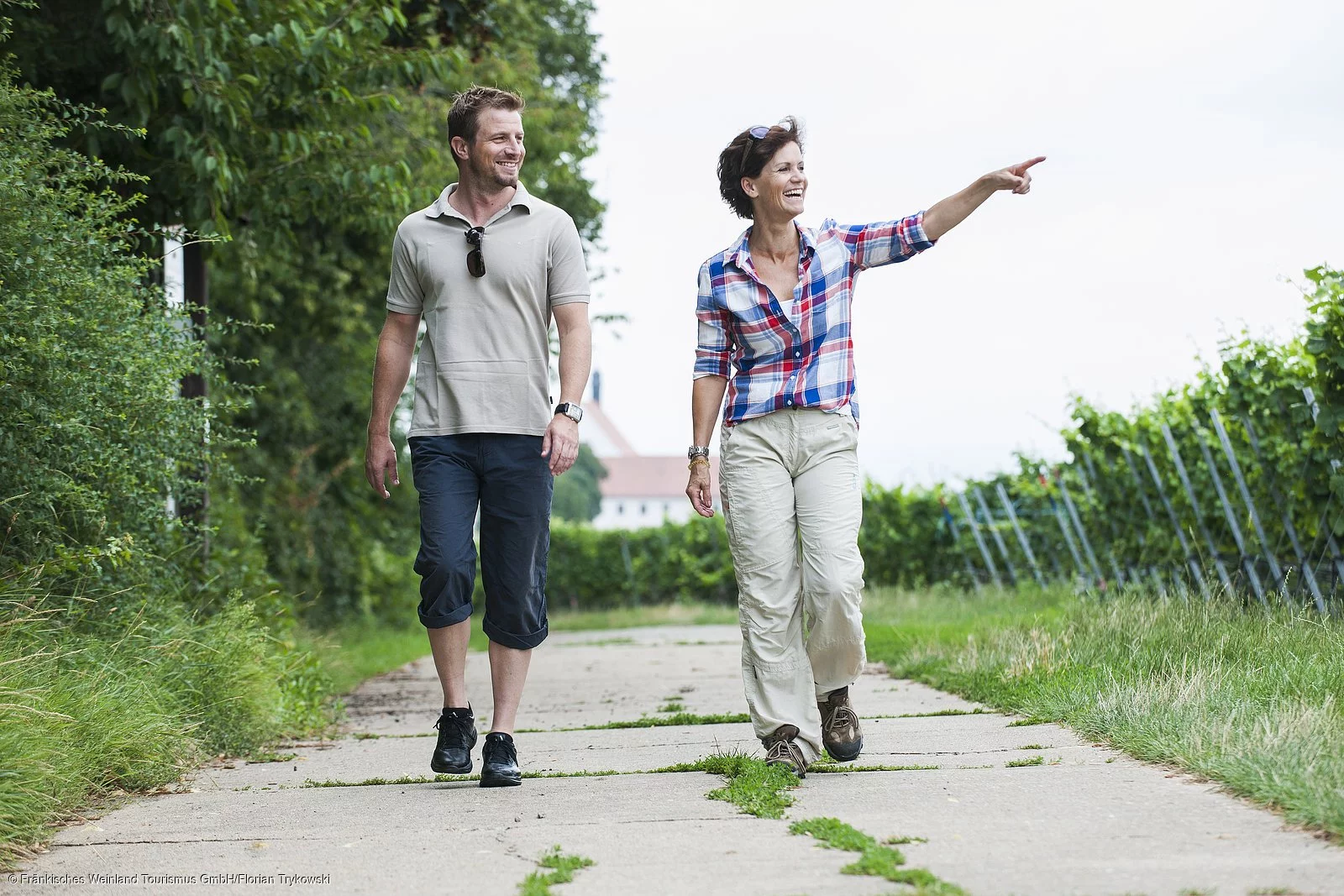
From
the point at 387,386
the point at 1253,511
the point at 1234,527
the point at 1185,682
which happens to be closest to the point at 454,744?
the point at 387,386

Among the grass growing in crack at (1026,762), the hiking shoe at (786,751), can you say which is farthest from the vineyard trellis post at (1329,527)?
the hiking shoe at (786,751)

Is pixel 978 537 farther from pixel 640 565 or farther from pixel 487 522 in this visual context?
pixel 487 522

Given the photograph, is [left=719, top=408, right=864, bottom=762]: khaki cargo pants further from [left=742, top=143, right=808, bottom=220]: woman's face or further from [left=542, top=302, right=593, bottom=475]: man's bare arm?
[left=742, top=143, right=808, bottom=220]: woman's face

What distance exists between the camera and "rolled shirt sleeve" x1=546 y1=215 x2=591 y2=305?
181 inches

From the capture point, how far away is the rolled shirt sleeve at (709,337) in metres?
4.66

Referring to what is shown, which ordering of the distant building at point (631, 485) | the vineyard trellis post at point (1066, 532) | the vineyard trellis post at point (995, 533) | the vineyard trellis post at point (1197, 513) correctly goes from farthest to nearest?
the distant building at point (631, 485) < the vineyard trellis post at point (995, 533) < the vineyard trellis post at point (1066, 532) < the vineyard trellis post at point (1197, 513)

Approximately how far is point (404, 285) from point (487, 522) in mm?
830

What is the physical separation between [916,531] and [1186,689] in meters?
15.4

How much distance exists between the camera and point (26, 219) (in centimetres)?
488

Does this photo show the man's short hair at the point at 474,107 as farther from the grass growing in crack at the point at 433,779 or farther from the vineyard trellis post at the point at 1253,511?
the vineyard trellis post at the point at 1253,511

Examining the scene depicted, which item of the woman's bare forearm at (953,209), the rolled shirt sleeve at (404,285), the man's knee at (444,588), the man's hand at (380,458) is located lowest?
the man's knee at (444,588)

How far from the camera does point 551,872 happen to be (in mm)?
3119

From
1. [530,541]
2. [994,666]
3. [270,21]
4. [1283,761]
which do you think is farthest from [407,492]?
[1283,761]

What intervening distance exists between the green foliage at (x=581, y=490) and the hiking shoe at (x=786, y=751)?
59316 mm
